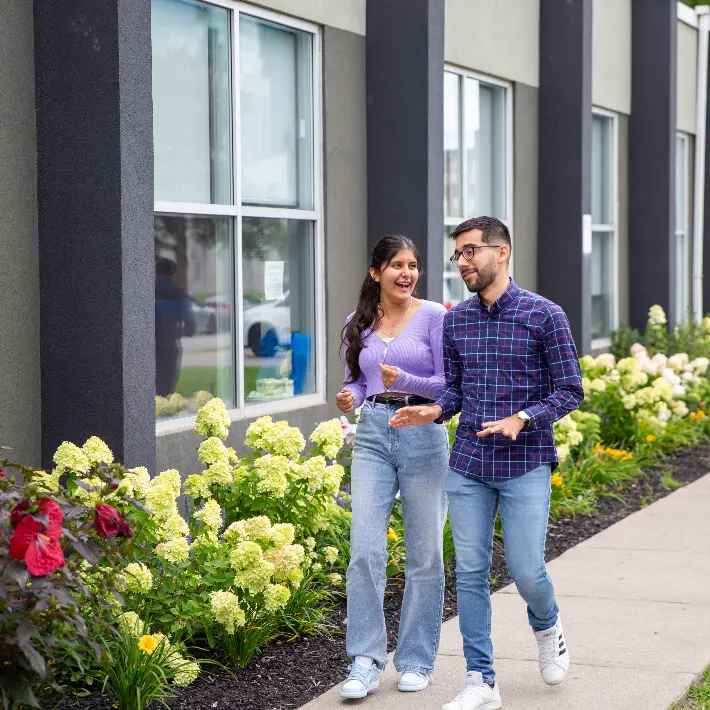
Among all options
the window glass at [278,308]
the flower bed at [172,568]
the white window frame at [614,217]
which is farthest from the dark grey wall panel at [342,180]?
the white window frame at [614,217]

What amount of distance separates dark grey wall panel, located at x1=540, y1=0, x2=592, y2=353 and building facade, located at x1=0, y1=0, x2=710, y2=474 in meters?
0.02

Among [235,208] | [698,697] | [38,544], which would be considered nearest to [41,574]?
[38,544]

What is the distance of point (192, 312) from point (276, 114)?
1682 mm

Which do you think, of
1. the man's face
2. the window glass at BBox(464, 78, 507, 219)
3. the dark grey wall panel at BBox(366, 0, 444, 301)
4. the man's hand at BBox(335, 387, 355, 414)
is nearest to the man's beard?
the man's face

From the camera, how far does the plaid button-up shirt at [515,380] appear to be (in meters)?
4.59

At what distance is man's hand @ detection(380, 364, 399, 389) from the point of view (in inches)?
187

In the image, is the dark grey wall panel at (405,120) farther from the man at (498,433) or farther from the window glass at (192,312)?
the man at (498,433)

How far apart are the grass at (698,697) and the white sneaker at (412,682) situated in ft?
3.18

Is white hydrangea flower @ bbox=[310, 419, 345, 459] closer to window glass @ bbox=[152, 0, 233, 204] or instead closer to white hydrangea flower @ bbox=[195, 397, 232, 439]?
white hydrangea flower @ bbox=[195, 397, 232, 439]

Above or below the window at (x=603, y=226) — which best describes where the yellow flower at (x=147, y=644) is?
below

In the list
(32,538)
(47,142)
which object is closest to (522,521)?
(32,538)

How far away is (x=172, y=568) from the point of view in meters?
5.24

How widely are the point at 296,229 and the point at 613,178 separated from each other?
7.45 meters

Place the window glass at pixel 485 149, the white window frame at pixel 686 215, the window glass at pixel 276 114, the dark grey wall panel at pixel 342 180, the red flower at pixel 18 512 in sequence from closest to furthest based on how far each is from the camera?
1. the red flower at pixel 18 512
2. the window glass at pixel 276 114
3. the dark grey wall panel at pixel 342 180
4. the window glass at pixel 485 149
5. the white window frame at pixel 686 215
